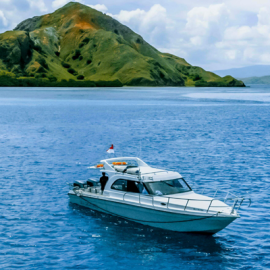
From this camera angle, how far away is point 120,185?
24.2 meters

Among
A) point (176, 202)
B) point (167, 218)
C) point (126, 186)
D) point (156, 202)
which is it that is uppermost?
point (126, 186)

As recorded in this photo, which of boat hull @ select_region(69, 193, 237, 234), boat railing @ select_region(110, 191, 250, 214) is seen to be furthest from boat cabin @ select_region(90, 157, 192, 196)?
Answer: boat hull @ select_region(69, 193, 237, 234)

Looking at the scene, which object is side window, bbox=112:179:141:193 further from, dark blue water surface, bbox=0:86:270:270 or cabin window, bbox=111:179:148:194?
dark blue water surface, bbox=0:86:270:270

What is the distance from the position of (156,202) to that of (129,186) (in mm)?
2351

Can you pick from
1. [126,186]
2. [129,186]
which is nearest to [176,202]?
[129,186]

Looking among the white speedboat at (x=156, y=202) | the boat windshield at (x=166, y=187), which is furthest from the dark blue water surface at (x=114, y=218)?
the boat windshield at (x=166, y=187)

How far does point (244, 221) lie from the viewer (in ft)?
79.5

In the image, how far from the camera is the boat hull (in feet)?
67.5

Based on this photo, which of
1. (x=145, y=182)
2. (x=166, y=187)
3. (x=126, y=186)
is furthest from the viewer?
(x=126, y=186)

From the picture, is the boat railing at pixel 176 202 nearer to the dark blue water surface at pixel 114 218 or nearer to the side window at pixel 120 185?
the side window at pixel 120 185

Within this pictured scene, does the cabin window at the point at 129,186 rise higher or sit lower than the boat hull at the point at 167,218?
higher

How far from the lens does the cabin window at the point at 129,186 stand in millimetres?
23177

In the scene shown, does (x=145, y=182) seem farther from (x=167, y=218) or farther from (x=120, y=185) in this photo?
(x=167, y=218)

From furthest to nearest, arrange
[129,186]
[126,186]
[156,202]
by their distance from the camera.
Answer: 1. [126,186]
2. [129,186]
3. [156,202]
